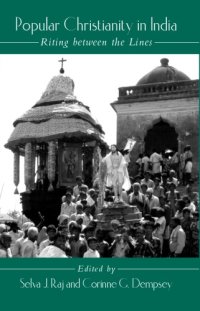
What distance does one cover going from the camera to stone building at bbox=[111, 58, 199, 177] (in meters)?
22.5

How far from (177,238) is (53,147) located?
32.6 feet

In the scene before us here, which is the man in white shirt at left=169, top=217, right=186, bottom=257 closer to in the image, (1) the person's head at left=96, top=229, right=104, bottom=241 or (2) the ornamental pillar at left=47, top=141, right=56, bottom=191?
(1) the person's head at left=96, top=229, right=104, bottom=241

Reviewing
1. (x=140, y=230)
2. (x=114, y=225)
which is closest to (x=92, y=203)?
(x=114, y=225)

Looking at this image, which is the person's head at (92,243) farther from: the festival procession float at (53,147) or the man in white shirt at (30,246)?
the festival procession float at (53,147)

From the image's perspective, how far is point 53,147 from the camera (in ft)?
62.4

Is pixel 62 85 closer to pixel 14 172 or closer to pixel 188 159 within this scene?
pixel 14 172

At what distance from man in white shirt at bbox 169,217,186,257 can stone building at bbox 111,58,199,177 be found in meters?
12.2

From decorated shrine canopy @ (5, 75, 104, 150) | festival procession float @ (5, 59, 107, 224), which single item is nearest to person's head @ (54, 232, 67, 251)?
festival procession float @ (5, 59, 107, 224)

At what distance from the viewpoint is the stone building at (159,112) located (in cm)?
2252

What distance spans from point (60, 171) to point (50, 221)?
1779 mm

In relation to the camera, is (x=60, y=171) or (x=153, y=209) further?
(x=60, y=171)

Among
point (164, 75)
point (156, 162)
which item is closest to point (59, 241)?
point (156, 162)

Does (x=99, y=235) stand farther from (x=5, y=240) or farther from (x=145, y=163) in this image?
(x=145, y=163)

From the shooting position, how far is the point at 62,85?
2033 centimetres
